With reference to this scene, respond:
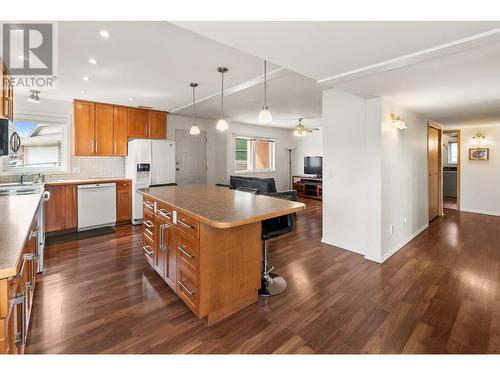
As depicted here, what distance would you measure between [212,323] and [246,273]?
0.47 metres

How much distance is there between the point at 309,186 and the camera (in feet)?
27.4

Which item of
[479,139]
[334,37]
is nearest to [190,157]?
[334,37]

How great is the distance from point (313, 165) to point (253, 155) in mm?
2136

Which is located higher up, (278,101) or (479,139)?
(278,101)

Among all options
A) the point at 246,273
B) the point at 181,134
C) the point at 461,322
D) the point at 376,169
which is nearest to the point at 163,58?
the point at 246,273

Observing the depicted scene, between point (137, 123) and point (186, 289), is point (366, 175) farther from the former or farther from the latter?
point (137, 123)

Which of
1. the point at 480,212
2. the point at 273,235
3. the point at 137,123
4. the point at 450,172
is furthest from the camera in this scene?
the point at 450,172

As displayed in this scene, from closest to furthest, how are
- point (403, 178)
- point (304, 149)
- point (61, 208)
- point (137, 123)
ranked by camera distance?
1. point (403, 178)
2. point (61, 208)
3. point (137, 123)
4. point (304, 149)

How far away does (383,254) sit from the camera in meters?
3.29

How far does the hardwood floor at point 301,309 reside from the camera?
177 centimetres

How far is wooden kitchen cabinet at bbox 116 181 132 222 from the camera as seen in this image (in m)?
4.96

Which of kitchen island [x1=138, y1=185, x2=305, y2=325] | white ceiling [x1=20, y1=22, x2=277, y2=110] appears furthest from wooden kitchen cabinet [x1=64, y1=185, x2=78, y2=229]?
kitchen island [x1=138, y1=185, x2=305, y2=325]

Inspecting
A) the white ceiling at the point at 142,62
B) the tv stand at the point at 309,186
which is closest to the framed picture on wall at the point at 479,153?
the tv stand at the point at 309,186
